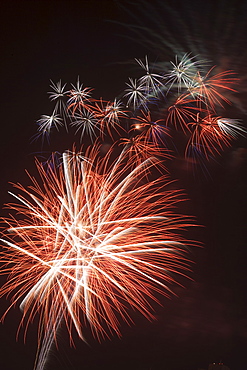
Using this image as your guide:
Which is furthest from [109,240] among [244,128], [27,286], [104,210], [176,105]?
[244,128]

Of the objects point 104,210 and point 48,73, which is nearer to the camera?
point 104,210

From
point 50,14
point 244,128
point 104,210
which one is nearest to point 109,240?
point 104,210

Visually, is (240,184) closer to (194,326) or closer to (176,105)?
(176,105)

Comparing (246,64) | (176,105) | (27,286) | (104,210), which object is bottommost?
(27,286)

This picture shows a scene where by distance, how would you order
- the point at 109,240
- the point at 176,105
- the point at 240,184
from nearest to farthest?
the point at 109,240 → the point at 176,105 → the point at 240,184

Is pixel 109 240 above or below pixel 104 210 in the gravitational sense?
below

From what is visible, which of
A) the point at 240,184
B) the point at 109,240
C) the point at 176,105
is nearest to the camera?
the point at 109,240

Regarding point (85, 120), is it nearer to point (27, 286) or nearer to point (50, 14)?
point (50, 14)
